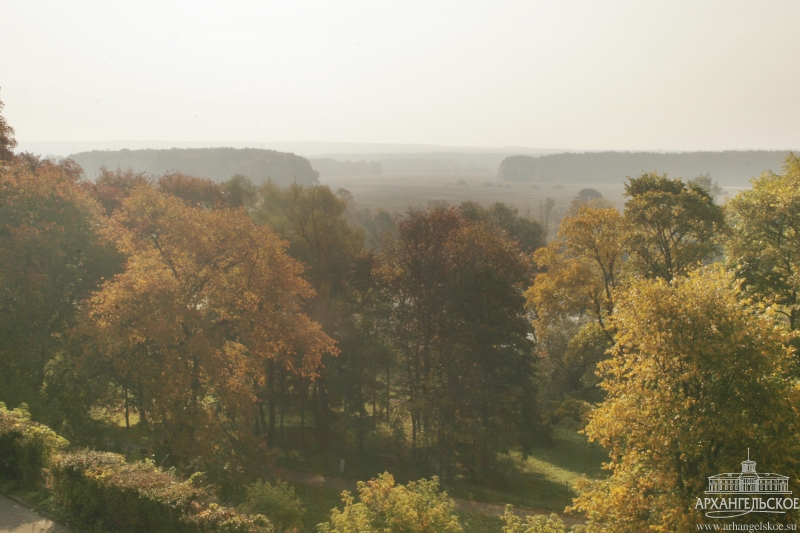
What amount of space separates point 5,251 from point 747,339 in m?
22.1

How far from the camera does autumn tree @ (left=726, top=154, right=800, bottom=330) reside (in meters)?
17.4

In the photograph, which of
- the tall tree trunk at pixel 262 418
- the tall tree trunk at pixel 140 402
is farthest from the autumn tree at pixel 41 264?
the tall tree trunk at pixel 262 418

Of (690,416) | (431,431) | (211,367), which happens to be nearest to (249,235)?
(211,367)

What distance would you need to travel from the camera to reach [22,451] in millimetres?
11945

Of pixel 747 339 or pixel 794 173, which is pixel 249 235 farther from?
pixel 794 173

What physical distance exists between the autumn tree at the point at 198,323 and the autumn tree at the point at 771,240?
15506 millimetres

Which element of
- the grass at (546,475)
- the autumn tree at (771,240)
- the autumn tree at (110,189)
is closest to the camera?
the autumn tree at (771,240)

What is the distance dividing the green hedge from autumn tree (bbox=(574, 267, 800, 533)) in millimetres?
7760

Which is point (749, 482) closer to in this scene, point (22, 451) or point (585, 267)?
point (22, 451)

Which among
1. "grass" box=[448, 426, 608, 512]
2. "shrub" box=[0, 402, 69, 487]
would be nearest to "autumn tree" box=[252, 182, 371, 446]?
"grass" box=[448, 426, 608, 512]

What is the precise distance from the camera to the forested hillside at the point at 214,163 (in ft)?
409

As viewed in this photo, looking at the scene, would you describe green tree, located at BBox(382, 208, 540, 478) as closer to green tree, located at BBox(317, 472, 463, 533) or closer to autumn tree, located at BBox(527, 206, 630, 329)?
autumn tree, located at BBox(527, 206, 630, 329)

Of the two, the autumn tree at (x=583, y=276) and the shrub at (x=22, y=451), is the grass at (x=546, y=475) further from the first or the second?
the shrub at (x=22, y=451)

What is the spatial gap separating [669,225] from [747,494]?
15.3 meters
